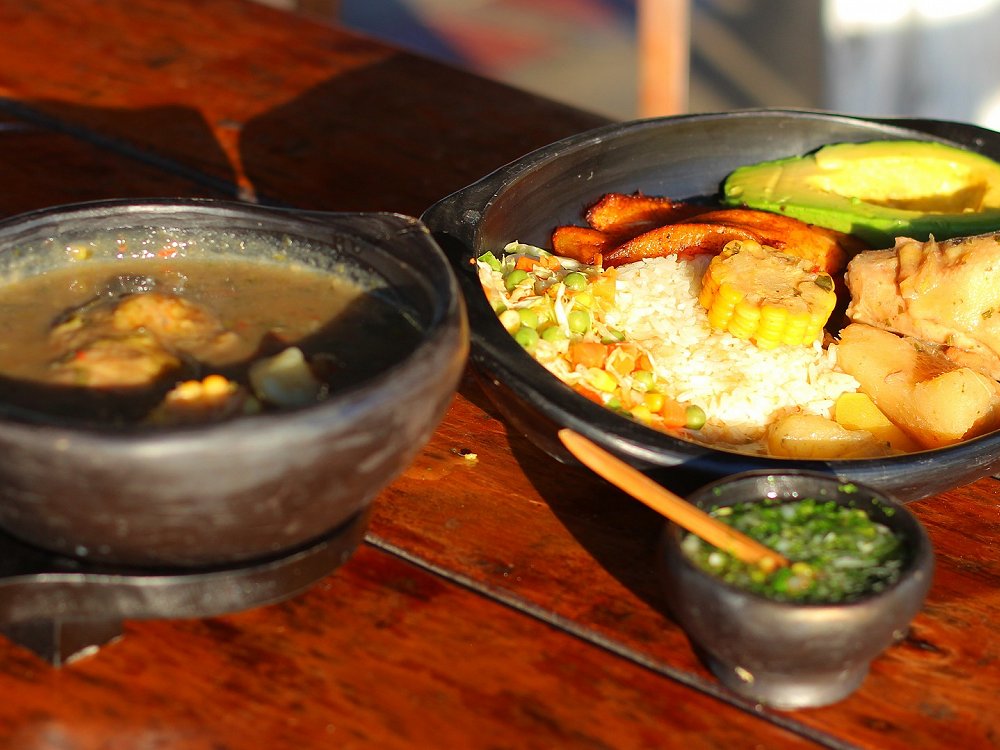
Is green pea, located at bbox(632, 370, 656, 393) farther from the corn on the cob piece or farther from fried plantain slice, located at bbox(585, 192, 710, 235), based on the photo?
fried plantain slice, located at bbox(585, 192, 710, 235)

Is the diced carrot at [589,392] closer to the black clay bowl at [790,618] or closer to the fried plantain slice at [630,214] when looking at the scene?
the black clay bowl at [790,618]

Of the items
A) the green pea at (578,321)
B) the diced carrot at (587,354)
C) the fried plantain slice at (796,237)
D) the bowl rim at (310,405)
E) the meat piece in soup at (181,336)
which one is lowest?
the diced carrot at (587,354)

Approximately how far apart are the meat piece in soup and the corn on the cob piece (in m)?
0.67

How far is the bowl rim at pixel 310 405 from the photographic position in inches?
46.6

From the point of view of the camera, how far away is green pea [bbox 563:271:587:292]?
79.0 inches

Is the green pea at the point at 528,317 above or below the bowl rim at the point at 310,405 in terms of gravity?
below

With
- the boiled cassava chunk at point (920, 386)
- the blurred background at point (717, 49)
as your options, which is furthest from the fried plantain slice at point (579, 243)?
the blurred background at point (717, 49)

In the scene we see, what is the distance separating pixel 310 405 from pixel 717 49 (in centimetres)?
639

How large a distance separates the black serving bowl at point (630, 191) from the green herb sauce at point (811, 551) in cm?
11

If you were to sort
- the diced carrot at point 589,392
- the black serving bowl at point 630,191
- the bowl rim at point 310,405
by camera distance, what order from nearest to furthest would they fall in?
the bowl rim at point 310,405 < the black serving bowl at point 630,191 < the diced carrot at point 589,392

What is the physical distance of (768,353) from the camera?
2.01 meters

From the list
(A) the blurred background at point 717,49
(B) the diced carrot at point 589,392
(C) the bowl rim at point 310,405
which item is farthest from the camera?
(A) the blurred background at point 717,49

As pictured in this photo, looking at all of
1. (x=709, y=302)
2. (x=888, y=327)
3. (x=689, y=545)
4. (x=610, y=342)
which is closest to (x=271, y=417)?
Result: (x=689, y=545)

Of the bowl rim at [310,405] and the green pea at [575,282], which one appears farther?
the green pea at [575,282]
